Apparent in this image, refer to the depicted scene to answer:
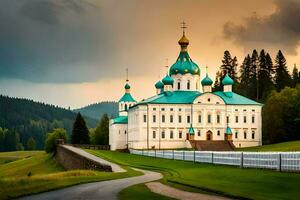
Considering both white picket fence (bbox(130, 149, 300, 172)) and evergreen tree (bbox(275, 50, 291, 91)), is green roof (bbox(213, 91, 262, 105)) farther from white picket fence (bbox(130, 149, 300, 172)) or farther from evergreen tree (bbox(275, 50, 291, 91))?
white picket fence (bbox(130, 149, 300, 172))

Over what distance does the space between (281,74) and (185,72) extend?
2755 cm

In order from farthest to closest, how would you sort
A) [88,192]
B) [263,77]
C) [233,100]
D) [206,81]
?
1. [263,77]
2. [206,81]
3. [233,100]
4. [88,192]

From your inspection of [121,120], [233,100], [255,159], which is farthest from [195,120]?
[255,159]

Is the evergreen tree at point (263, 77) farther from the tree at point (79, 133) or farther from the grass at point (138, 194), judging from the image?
the grass at point (138, 194)

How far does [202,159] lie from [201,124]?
50143 mm

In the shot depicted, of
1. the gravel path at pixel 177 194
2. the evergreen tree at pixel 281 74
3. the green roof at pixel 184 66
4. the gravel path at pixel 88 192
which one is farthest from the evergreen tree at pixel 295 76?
the gravel path at pixel 177 194

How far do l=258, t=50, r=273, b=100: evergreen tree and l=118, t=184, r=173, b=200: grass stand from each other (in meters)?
96.9

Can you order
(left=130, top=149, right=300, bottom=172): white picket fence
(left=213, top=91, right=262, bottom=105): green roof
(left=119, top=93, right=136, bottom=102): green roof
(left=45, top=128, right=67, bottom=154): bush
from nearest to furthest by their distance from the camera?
1. (left=130, top=149, right=300, bottom=172): white picket fence
2. (left=213, top=91, right=262, bottom=105): green roof
3. (left=45, top=128, right=67, bottom=154): bush
4. (left=119, top=93, right=136, bottom=102): green roof

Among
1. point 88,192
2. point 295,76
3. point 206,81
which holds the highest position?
point 295,76

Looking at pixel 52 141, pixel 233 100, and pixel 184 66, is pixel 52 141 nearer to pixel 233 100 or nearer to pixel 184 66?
pixel 184 66

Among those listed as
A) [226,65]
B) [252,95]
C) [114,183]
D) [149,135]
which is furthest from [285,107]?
[114,183]

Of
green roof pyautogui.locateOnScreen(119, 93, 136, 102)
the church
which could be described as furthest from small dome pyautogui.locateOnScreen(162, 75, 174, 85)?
green roof pyautogui.locateOnScreen(119, 93, 136, 102)

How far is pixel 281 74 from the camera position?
12288cm

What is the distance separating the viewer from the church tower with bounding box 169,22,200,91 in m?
104
